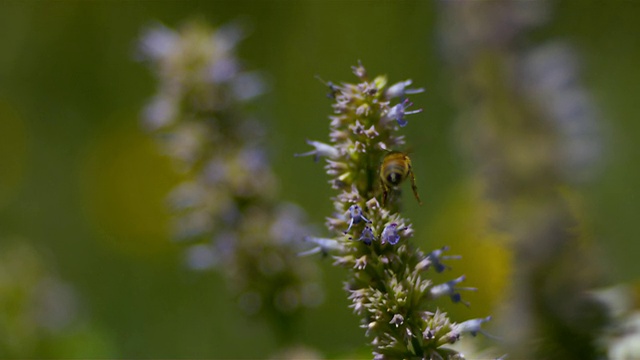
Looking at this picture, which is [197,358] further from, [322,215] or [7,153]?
[7,153]

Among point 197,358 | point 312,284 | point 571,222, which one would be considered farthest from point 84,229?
point 571,222

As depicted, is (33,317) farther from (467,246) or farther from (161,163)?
(161,163)

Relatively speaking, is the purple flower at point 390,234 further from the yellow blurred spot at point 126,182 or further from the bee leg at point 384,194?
the yellow blurred spot at point 126,182

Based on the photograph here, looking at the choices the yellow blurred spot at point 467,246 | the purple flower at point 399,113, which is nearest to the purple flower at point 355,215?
the purple flower at point 399,113

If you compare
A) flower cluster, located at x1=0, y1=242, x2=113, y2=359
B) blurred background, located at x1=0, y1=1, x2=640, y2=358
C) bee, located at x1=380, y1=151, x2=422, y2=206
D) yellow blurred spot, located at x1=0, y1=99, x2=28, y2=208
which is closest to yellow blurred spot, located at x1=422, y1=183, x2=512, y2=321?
blurred background, located at x1=0, y1=1, x2=640, y2=358

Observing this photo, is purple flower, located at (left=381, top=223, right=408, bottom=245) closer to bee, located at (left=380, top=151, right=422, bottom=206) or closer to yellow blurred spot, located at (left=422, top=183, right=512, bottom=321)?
bee, located at (left=380, top=151, right=422, bottom=206)
